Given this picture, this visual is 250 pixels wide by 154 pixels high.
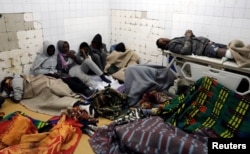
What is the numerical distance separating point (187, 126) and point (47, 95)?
1574 millimetres

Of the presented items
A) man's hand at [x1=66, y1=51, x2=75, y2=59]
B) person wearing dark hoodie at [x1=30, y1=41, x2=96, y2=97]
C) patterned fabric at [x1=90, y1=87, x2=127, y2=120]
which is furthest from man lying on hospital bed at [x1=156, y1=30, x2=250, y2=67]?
man's hand at [x1=66, y1=51, x2=75, y2=59]

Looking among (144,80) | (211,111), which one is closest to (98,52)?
(144,80)

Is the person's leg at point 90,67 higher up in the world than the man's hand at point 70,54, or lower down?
lower down

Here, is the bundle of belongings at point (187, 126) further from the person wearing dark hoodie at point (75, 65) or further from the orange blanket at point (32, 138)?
the person wearing dark hoodie at point (75, 65)

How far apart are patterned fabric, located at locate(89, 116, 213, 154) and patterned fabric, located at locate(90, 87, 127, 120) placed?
0.37 meters

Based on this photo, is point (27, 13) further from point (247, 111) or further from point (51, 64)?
point (247, 111)

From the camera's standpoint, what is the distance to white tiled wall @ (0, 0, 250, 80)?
2488mm

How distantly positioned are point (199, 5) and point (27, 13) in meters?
2.06

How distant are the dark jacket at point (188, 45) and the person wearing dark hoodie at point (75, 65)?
39.2 inches

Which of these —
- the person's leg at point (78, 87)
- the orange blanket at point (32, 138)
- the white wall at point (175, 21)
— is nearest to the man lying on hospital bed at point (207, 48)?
the white wall at point (175, 21)

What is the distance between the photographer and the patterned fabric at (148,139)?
1521mm

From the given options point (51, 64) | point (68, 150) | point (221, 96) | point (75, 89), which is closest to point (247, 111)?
point (221, 96)

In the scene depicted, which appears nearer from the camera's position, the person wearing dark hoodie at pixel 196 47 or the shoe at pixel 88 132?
the shoe at pixel 88 132

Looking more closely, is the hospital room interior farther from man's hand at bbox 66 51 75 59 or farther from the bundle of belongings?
man's hand at bbox 66 51 75 59
